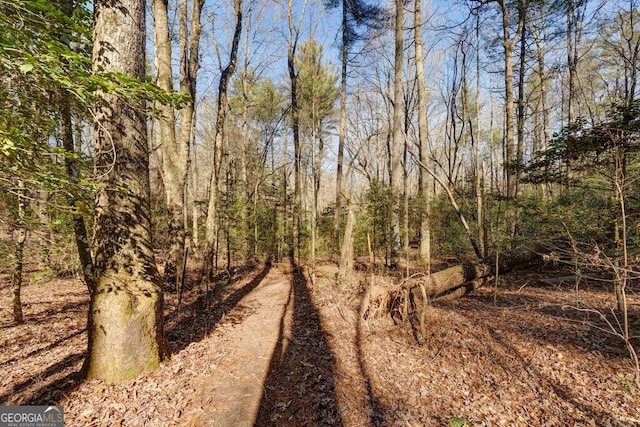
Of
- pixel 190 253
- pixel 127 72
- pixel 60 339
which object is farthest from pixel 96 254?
pixel 190 253

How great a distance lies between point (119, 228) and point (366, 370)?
4.18 metres

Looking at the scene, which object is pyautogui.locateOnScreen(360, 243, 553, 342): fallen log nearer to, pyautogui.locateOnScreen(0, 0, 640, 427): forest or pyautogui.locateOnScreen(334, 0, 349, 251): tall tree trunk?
pyautogui.locateOnScreen(0, 0, 640, 427): forest

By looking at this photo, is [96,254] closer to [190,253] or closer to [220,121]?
[220,121]

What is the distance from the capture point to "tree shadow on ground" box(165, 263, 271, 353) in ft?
17.1

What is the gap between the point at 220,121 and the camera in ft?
27.1

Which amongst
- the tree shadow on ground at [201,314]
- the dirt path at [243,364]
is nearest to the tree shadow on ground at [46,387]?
the tree shadow on ground at [201,314]

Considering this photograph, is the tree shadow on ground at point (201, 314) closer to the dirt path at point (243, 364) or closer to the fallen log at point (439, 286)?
the dirt path at point (243, 364)

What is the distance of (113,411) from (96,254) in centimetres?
186

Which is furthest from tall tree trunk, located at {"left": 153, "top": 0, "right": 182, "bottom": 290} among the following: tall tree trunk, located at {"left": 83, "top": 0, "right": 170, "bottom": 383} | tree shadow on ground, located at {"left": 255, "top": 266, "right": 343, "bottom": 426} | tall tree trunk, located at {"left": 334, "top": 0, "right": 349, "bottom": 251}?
tall tree trunk, located at {"left": 334, "top": 0, "right": 349, "bottom": 251}

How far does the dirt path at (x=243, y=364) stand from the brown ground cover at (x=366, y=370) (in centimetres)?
8

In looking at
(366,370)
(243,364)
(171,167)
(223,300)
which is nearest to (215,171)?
(171,167)

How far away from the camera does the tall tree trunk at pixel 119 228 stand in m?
3.36

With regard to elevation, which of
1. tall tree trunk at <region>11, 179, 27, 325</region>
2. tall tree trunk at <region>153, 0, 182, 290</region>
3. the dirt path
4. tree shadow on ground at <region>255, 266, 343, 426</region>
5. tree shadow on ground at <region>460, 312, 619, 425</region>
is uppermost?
tall tree trunk at <region>153, 0, 182, 290</region>

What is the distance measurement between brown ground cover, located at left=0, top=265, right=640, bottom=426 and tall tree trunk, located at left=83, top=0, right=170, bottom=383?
1.27 feet
